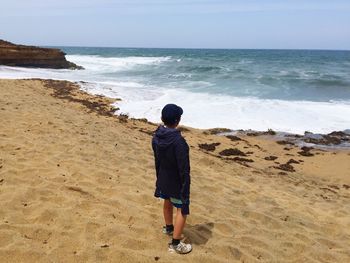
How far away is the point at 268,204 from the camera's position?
614 cm

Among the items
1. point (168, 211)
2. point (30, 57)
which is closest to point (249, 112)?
point (168, 211)

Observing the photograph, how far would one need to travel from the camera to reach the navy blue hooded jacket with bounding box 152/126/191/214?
3930mm

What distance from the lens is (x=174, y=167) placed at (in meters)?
4.02

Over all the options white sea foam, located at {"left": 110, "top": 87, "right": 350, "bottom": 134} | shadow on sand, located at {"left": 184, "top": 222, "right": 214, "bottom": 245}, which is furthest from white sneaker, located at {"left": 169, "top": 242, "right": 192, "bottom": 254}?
white sea foam, located at {"left": 110, "top": 87, "right": 350, "bottom": 134}

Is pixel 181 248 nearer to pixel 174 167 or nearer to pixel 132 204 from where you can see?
pixel 174 167

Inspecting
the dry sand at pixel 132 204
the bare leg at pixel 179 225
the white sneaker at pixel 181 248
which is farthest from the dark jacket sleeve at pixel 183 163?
the dry sand at pixel 132 204

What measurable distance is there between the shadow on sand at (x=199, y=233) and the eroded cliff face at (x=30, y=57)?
3078 centimetres

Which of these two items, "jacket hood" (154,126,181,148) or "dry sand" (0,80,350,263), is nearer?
"jacket hood" (154,126,181,148)

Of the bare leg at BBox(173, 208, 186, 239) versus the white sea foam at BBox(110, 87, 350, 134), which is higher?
the bare leg at BBox(173, 208, 186, 239)

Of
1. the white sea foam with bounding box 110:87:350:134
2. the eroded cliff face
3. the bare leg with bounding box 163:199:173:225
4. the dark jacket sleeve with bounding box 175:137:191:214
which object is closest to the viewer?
the dark jacket sleeve with bounding box 175:137:191:214

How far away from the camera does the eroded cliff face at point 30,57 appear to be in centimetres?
3231

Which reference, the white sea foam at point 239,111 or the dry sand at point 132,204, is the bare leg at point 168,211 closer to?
the dry sand at point 132,204

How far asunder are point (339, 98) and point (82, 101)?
12.8 meters

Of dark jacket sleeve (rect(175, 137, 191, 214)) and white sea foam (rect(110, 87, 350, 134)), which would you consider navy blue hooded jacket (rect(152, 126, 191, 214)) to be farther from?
white sea foam (rect(110, 87, 350, 134))
